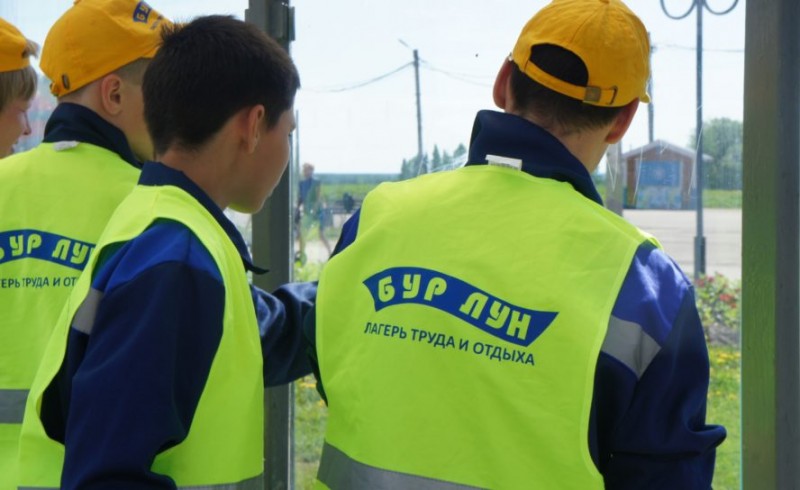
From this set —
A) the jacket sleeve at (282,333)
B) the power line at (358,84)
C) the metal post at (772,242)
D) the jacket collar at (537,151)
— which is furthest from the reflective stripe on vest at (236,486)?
the power line at (358,84)

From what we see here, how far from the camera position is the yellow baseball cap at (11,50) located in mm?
2729

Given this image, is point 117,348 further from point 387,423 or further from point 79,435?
point 387,423

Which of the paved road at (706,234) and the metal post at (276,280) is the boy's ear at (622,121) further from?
the metal post at (276,280)

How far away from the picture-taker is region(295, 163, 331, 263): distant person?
10.8 ft

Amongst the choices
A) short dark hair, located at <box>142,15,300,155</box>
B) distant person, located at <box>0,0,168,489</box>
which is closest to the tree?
short dark hair, located at <box>142,15,300,155</box>

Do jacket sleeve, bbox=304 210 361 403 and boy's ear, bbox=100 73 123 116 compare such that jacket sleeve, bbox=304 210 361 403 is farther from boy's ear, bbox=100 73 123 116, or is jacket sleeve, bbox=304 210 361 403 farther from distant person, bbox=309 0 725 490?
boy's ear, bbox=100 73 123 116

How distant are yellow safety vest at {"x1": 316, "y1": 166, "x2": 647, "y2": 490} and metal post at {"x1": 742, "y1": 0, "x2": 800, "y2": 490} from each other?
106 cm

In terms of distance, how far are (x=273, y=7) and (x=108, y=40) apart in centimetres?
97

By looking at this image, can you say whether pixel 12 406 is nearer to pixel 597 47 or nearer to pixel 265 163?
pixel 265 163

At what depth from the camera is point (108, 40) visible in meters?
2.28

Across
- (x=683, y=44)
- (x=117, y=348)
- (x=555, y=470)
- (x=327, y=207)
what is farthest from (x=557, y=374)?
(x=327, y=207)

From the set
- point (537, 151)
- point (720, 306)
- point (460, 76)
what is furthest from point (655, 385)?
point (460, 76)

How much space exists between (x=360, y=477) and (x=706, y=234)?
1461 millimetres

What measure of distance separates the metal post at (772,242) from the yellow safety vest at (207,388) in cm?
143
